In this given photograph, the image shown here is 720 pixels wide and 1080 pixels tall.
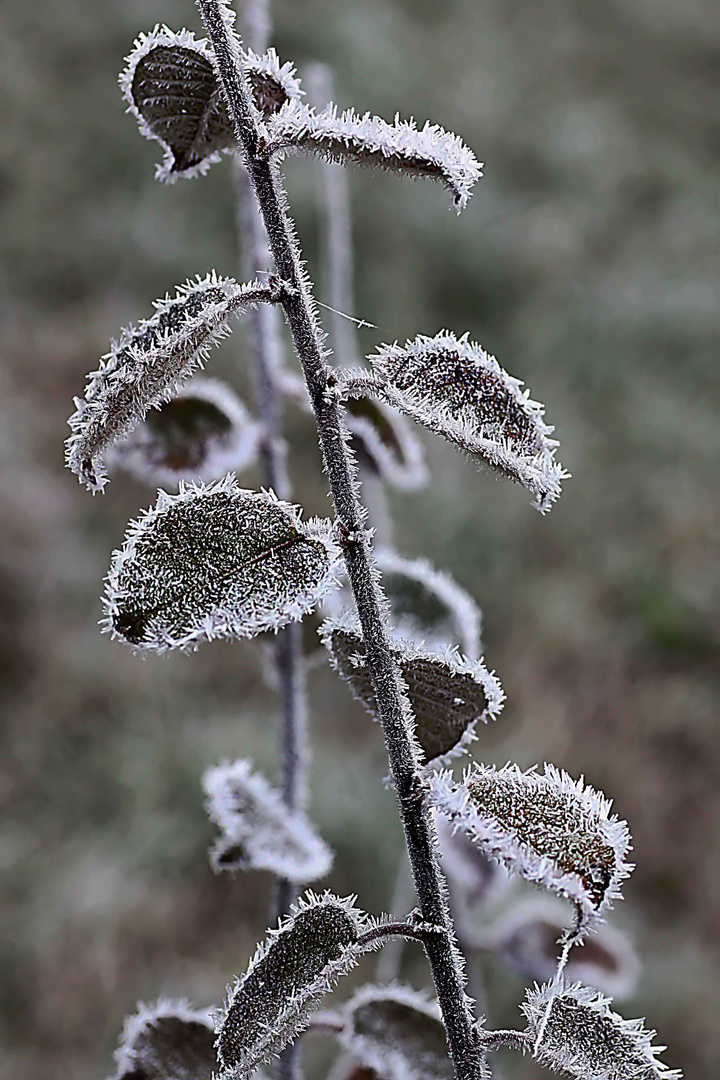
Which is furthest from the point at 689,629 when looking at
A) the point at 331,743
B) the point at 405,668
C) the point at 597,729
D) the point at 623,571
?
the point at 405,668

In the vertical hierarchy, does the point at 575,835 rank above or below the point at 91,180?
below

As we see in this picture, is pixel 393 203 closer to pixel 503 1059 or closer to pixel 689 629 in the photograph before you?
pixel 689 629

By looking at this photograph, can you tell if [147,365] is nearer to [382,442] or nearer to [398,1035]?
[382,442]

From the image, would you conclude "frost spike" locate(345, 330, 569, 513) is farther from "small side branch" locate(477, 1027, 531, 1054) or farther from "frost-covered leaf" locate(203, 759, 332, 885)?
"frost-covered leaf" locate(203, 759, 332, 885)

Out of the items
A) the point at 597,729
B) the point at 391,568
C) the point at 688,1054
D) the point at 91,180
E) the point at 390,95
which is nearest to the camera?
the point at 391,568

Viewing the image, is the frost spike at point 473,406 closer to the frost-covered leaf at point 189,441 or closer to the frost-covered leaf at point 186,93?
the frost-covered leaf at point 186,93

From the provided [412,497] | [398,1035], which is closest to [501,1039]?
[398,1035]

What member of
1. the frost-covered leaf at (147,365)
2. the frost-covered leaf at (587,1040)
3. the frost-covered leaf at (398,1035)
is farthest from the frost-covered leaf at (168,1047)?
the frost-covered leaf at (147,365)

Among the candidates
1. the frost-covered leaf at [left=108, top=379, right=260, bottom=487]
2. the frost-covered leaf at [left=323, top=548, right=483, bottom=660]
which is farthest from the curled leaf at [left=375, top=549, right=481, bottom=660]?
the frost-covered leaf at [left=108, top=379, right=260, bottom=487]
